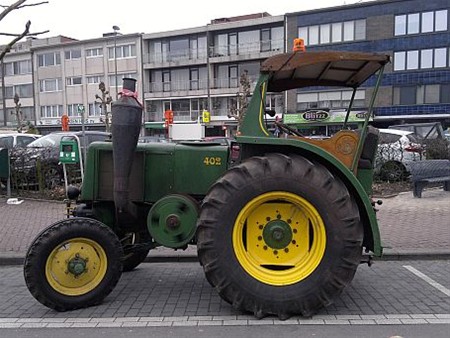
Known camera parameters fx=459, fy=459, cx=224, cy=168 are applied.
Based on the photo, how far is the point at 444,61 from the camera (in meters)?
38.2

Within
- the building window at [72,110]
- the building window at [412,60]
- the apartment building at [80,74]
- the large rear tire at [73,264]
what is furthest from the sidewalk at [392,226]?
the building window at [72,110]

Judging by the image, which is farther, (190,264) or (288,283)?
(190,264)

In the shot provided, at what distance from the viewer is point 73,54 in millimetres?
54438

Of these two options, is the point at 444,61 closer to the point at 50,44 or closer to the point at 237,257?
the point at 237,257

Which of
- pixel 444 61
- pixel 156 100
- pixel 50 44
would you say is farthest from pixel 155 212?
pixel 50 44

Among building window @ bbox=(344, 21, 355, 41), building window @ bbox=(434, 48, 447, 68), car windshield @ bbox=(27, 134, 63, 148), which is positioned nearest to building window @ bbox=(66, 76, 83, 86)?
building window @ bbox=(344, 21, 355, 41)

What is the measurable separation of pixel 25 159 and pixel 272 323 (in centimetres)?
913

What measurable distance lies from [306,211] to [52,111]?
56.8 m

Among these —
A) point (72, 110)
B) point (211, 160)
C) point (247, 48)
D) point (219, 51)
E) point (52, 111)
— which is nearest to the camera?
point (211, 160)

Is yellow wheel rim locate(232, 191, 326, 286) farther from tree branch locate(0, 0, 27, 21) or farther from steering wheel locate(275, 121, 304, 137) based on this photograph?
tree branch locate(0, 0, 27, 21)

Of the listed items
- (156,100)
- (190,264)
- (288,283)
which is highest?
(156,100)

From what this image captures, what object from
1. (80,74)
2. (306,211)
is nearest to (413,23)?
(80,74)

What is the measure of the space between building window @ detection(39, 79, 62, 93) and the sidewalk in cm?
4801

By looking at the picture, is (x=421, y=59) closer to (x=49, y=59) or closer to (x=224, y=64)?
(x=224, y=64)
